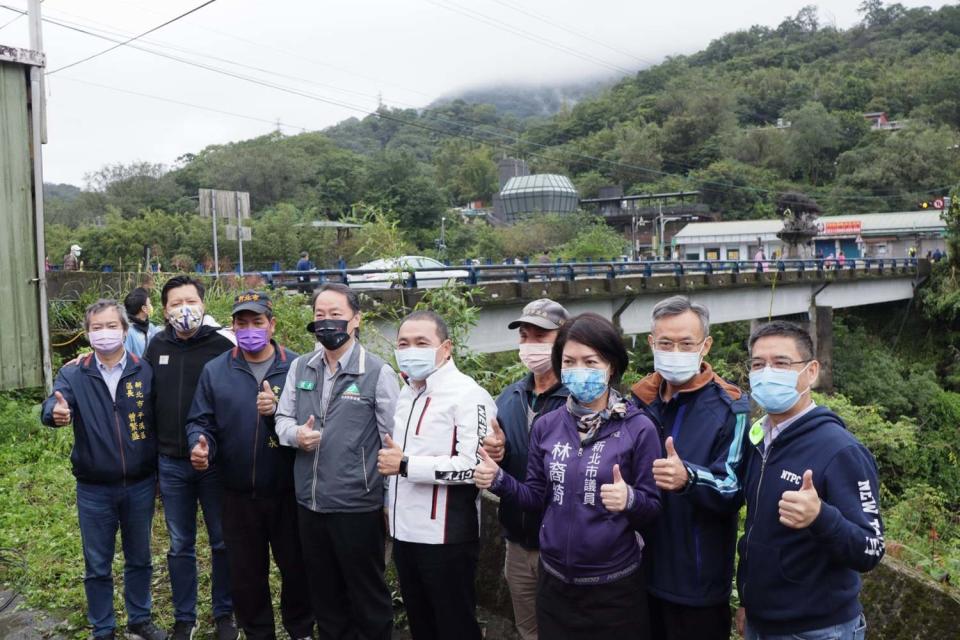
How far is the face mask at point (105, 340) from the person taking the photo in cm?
388

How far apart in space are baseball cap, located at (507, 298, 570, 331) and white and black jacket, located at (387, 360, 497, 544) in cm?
40

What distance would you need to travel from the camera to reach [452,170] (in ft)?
298

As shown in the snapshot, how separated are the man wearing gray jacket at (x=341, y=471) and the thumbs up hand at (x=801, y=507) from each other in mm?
1831

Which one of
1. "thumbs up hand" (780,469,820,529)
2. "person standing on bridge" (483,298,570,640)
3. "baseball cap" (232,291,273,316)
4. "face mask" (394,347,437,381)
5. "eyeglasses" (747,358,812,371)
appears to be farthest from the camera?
"baseball cap" (232,291,273,316)

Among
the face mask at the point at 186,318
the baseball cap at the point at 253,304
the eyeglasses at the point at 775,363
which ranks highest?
the baseball cap at the point at 253,304

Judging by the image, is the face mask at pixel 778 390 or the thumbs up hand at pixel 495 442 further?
the thumbs up hand at pixel 495 442

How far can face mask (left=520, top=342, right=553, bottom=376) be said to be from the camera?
3.23 meters

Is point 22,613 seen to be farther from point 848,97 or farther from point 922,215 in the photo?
point 848,97

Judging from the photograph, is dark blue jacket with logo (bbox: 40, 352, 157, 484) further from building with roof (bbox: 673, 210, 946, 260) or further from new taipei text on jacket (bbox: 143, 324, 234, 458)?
building with roof (bbox: 673, 210, 946, 260)

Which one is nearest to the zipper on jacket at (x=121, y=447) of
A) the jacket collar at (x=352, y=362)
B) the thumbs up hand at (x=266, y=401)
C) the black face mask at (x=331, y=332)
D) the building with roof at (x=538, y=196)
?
the thumbs up hand at (x=266, y=401)

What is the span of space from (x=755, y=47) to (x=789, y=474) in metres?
142

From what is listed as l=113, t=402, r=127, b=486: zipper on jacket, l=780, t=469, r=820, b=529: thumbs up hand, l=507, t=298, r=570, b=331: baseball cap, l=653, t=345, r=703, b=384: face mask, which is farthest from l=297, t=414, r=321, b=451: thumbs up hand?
l=780, t=469, r=820, b=529: thumbs up hand

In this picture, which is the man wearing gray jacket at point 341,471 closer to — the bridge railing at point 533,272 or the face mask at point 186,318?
the face mask at point 186,318

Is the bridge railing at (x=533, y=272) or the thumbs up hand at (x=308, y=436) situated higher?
the bridge railing at (x=533, y=272)
